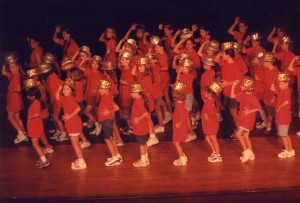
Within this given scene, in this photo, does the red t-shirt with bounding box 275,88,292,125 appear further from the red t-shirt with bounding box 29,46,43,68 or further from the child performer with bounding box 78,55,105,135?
the red t-shirt with bounding box 29,46,43,68

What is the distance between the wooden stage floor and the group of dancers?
8.4 inches

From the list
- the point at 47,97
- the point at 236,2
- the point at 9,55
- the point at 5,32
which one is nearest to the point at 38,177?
the point at 47,97

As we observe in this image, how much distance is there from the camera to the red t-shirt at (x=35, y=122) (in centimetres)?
853

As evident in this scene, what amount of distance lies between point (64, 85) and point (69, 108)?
38 centimetres

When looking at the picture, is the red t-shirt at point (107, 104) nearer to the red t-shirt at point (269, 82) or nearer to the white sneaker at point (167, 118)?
the white sneaker at point (167, 118)

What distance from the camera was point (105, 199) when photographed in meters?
7.54

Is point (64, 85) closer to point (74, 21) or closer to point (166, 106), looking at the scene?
point (166, 106)

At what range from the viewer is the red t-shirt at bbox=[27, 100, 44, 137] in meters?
8.53

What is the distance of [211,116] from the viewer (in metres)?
8.49

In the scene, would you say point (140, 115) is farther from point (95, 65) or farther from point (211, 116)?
point (95, 65)

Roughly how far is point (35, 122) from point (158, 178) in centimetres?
227

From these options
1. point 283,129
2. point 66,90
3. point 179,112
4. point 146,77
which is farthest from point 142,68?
point 283,129

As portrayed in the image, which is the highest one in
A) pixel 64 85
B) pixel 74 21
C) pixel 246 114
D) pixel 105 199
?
pixel 74 21

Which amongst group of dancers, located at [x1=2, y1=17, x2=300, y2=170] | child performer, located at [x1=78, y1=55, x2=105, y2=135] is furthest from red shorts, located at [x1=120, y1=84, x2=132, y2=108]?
child performer, located at [x1=78, y1=55, x2=105, y2=135]
